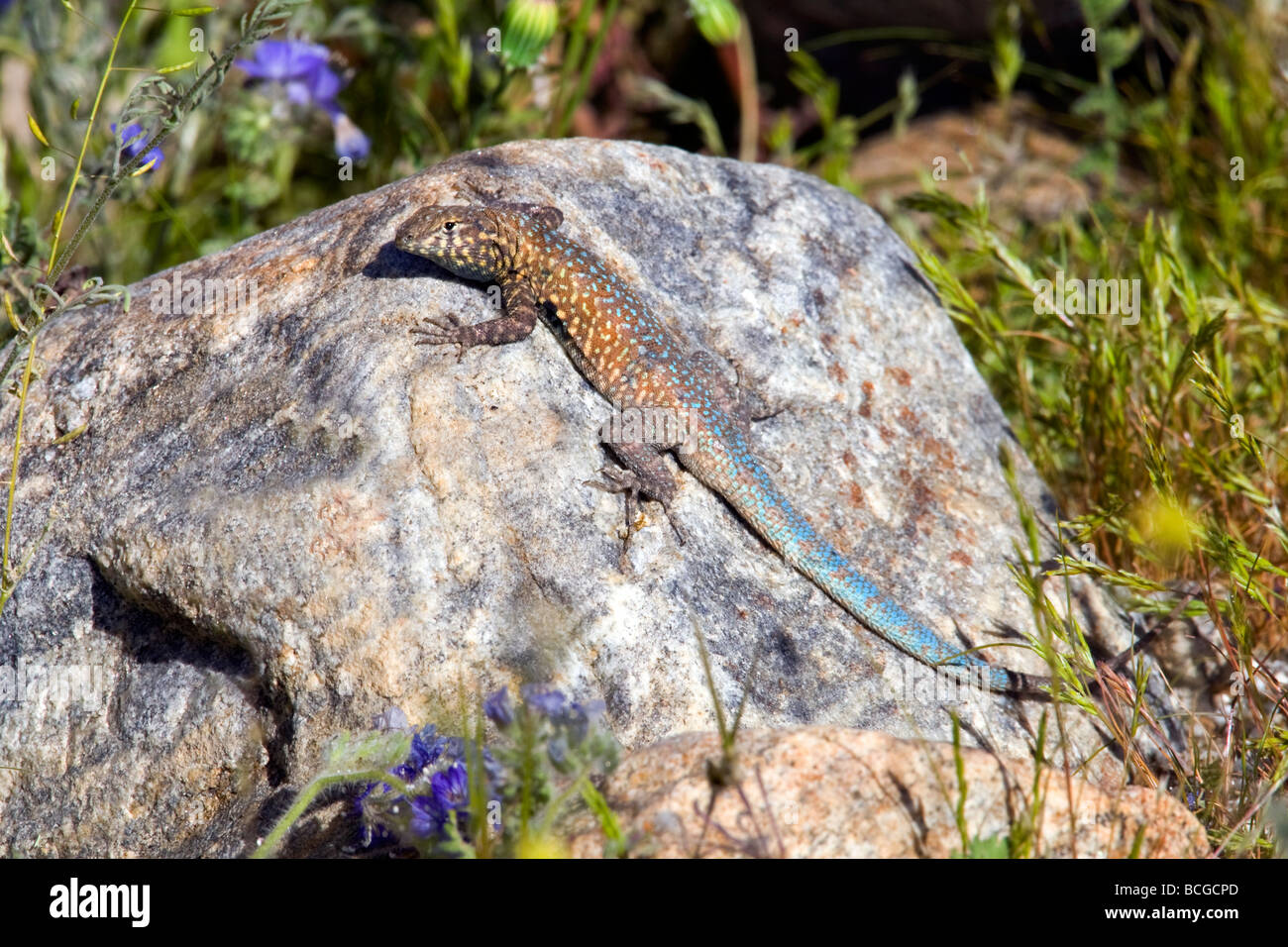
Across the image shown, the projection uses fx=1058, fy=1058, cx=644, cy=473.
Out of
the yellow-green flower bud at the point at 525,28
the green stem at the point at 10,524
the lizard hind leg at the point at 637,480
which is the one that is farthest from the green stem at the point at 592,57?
the green stem at the point at 10,524

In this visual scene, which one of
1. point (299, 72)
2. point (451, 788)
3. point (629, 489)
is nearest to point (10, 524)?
point (451, 788)

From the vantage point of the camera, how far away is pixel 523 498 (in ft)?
11.5

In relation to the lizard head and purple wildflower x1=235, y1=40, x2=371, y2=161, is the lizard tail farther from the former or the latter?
purple wildflower x1=235, y1=40, x2=371, y2=161

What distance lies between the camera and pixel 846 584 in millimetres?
3719

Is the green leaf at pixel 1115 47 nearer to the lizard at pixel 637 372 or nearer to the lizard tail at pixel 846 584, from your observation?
the lizard at pixel 637 372

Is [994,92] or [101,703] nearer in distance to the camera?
[101,703]

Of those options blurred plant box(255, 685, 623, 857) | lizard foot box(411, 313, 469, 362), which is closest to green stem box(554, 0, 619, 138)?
lizard foot box(411, 313, 469, 362)

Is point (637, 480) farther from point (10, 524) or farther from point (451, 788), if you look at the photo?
point (10, 524)

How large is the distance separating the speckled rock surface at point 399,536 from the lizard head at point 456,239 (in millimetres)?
151

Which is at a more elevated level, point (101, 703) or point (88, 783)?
point (101, 703)

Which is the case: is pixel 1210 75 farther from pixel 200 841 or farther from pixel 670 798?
pixel 200 841

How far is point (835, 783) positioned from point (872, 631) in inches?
42.4

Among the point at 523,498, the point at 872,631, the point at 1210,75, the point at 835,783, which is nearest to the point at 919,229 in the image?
the point at 1210,75

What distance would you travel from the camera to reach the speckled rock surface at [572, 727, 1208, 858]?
2652mm
